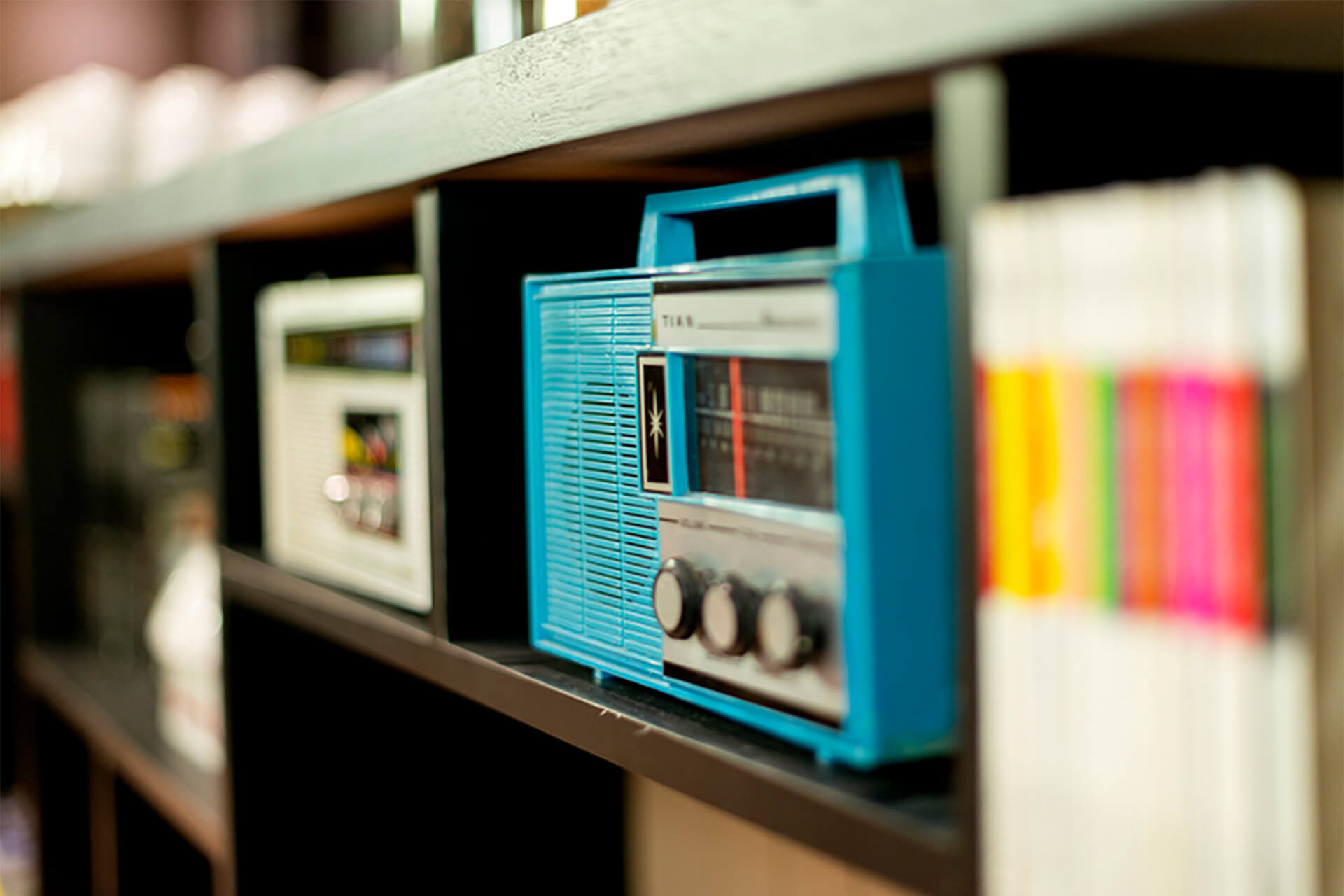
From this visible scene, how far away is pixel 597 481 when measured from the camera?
805 mm

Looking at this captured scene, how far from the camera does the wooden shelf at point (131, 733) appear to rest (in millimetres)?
1457

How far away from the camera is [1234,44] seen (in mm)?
523

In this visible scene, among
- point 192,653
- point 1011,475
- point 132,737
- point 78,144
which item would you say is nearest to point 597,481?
point 1011,475

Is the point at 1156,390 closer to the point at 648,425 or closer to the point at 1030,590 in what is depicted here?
the point at 1030,590

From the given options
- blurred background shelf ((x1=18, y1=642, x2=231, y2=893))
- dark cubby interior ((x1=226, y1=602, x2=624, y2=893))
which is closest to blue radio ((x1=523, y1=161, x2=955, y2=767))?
dark cubby interior ((x1=226, y1=602, x2=624, y2=893))

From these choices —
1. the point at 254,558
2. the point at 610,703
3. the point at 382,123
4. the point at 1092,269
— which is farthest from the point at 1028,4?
the point at 254,558

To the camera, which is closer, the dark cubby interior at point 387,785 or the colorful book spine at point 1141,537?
the colorful book spine at point 1141,537

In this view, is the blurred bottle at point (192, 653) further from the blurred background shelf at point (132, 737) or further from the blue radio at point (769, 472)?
A: the blue radio at point (769, 472)

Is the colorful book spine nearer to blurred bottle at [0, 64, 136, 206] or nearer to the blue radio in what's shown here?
the blue radio

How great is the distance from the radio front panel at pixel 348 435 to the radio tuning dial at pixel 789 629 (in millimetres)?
413

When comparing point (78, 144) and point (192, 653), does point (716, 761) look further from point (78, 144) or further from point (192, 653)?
point (78, 144)

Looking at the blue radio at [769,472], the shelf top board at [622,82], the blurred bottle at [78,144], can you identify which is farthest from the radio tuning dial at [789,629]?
the blurred bottle at [78,144]

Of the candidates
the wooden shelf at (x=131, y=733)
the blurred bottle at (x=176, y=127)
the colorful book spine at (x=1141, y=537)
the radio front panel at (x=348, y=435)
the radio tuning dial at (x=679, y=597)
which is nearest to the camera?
the colorful book spine at (x=1141, y=537)

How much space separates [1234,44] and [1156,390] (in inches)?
6.6
